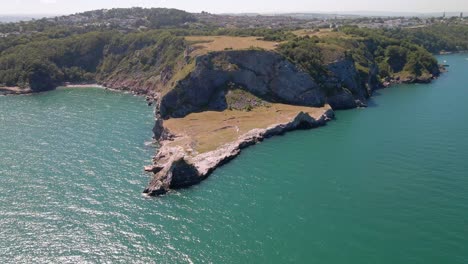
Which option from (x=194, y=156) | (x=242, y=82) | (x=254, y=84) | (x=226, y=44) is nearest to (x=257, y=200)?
(x=194, y=156)

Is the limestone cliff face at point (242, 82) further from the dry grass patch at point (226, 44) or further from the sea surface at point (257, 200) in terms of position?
the sea surface at point (257, 200)

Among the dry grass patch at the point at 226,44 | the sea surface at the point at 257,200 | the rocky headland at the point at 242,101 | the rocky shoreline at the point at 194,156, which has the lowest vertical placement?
the sea surface at the point at 257,200

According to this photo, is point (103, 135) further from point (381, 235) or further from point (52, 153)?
point (381, 235)

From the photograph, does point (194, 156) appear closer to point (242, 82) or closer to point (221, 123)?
point (221, 123)

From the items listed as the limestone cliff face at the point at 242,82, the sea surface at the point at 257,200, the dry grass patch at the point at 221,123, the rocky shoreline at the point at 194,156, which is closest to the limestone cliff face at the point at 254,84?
the limestone cliff face at the point at 242,82

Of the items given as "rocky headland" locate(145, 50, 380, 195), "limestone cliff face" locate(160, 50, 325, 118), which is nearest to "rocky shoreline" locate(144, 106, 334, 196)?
"rocky headland" locate(145, 50, 380, 195)

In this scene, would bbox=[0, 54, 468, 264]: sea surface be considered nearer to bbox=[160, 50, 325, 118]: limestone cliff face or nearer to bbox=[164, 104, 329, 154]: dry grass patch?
bbox=[164, 104, 329, 154]: dry grass patch
